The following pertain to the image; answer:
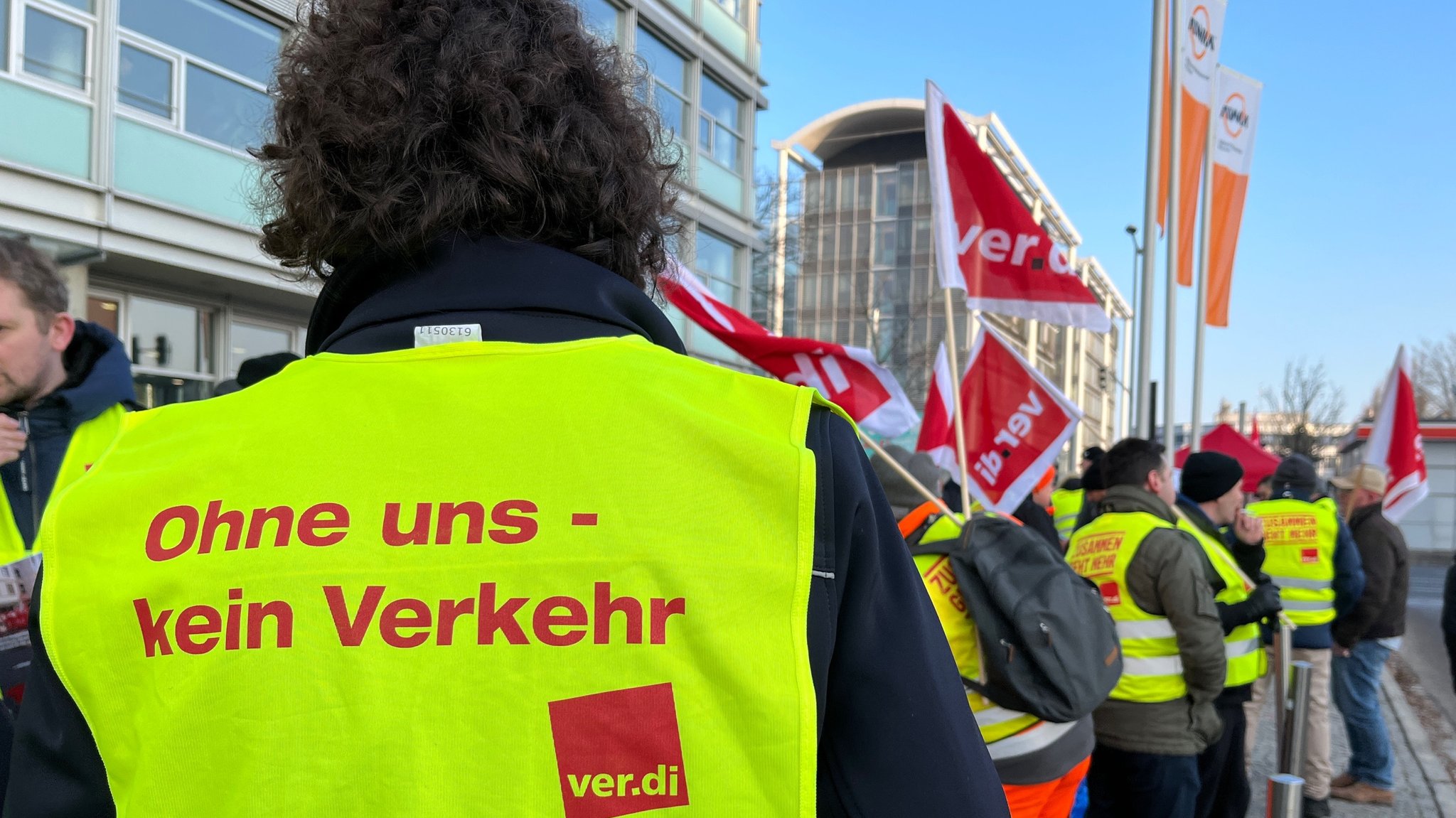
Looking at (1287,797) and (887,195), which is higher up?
(887,195)

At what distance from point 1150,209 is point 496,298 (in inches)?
338

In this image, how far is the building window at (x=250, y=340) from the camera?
13.5 m

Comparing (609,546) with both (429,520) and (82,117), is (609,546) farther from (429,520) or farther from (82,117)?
(82,117)

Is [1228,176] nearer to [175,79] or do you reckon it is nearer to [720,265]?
[175,79]

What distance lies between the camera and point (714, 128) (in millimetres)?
21953

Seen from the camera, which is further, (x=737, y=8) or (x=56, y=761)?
(x=737, y=8)

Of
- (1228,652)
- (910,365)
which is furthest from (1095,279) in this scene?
(1228,652)

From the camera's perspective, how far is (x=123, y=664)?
98 centimetres

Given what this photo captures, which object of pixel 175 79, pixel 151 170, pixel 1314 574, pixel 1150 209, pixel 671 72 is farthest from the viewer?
pixel 671 72

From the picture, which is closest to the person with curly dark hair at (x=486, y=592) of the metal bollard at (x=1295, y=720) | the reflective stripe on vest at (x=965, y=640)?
the reflective stripe on vest at (x=965, y=640)

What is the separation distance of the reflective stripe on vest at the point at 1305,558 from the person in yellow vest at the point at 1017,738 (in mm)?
4202

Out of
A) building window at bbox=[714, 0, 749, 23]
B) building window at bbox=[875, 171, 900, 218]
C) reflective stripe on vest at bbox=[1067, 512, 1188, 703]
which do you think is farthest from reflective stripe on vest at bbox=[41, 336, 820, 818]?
building window at bbox=[875, 171, 900, 218]

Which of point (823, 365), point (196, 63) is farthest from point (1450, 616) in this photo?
point (196, 63)

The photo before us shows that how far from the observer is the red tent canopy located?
13.8 meters
